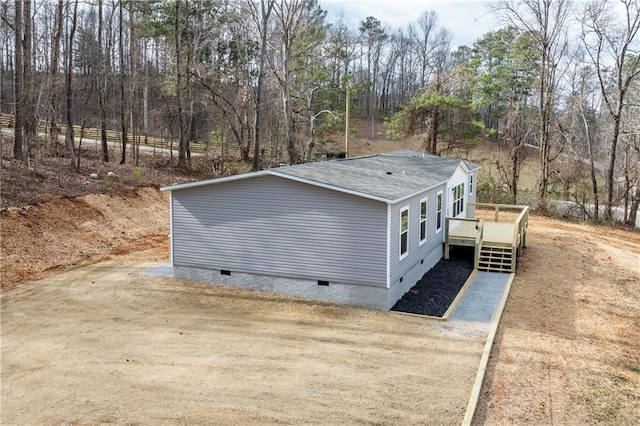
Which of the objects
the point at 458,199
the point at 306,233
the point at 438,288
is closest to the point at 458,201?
the point at 458,199

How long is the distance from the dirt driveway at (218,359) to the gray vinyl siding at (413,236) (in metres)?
1.32

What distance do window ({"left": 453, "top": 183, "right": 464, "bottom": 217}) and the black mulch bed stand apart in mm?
1850

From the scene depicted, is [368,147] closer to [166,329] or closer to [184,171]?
[184,171]

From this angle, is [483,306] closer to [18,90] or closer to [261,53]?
[261,53]

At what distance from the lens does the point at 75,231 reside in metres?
16.6

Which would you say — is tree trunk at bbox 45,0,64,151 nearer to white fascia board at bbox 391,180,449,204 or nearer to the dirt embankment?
the dirt embankment

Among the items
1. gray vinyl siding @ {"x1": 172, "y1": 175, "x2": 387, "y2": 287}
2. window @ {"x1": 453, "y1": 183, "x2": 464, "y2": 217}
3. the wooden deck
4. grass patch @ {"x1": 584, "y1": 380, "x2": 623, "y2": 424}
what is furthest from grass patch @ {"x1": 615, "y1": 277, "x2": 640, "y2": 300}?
gray vinyl siding @ {"x1": 172, "y1": 175, "x2": 387, "y2": 287}

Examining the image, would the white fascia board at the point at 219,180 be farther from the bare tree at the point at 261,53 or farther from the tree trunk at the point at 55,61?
the bare tree at the point at 261,53

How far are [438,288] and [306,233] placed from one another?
386cm

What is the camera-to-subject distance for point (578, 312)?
38.7ft

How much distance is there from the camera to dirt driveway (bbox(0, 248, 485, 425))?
23.1 feet

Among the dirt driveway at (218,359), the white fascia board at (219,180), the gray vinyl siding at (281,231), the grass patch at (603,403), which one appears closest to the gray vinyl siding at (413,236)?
the gray vinyl siding at (281,231)

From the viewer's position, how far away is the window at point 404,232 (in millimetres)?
12320

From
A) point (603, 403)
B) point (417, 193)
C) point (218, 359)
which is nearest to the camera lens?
point (603, 403)
